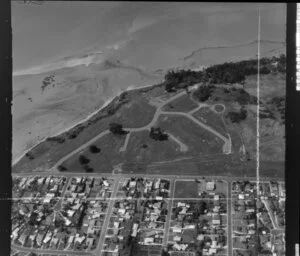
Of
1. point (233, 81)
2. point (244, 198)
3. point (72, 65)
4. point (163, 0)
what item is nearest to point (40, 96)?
point (72, 65)

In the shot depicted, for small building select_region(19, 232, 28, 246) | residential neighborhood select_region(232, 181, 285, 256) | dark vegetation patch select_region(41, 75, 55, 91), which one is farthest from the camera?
dark vegetation patch select_region(41, 75, 55, 91)

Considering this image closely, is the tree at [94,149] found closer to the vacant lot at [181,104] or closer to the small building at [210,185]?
the vacant lot at [181,104]

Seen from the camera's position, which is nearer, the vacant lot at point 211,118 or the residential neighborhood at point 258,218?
the residential neighborhood at point 258,218

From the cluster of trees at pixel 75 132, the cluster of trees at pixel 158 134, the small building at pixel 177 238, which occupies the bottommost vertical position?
the small building at pixel 177 238

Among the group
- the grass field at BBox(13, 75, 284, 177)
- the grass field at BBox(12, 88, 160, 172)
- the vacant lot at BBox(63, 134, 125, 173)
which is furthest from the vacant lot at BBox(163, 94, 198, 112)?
the vacant lot at BBox(63, 134, 125, 173)

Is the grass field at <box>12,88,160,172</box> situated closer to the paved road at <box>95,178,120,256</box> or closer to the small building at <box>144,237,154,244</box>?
the paved road at <box>95,178,120,256</box>

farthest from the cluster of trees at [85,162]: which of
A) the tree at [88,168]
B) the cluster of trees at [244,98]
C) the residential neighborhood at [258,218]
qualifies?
the cluster of trees at [244,98]

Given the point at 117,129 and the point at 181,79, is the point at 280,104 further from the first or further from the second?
the point at 117,129
